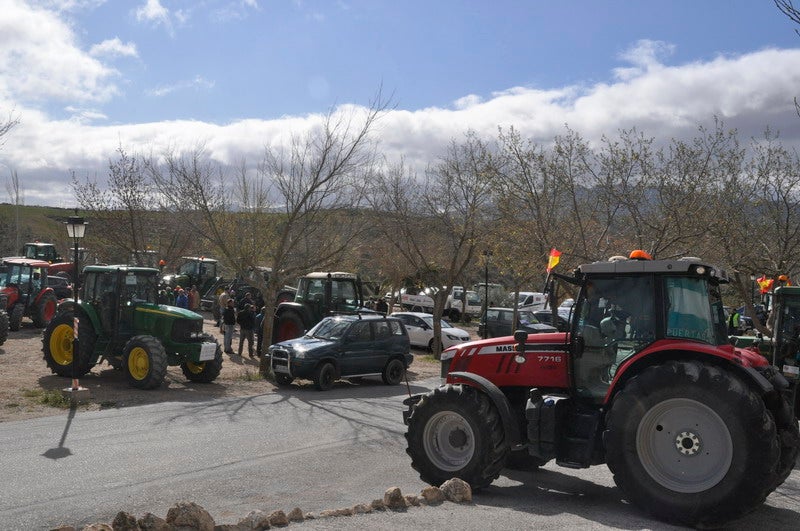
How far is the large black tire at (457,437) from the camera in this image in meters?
7.70

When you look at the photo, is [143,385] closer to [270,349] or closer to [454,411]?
[270,349]

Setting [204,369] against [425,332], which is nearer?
[204,369]

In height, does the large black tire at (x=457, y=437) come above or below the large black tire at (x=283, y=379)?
above

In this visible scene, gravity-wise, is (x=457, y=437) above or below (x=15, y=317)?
below

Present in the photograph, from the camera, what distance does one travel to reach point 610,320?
7.59m

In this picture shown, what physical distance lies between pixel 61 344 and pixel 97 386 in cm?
181

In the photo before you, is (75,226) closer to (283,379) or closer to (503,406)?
(283,379)

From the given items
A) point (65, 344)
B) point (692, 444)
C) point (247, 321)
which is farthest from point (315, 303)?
point (692, 444)

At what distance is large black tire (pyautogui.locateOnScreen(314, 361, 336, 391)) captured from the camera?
1691 cm

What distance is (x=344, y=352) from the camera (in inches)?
695

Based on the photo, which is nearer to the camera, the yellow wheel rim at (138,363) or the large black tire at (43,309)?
the yellow wheel rim at (138,363)

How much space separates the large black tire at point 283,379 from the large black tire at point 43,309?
11502mm

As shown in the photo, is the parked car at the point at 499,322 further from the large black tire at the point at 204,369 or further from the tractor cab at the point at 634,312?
the tractor cab at the point at 634,312

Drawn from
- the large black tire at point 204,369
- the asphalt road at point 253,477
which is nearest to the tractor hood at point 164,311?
the large black tire at point 204,369
